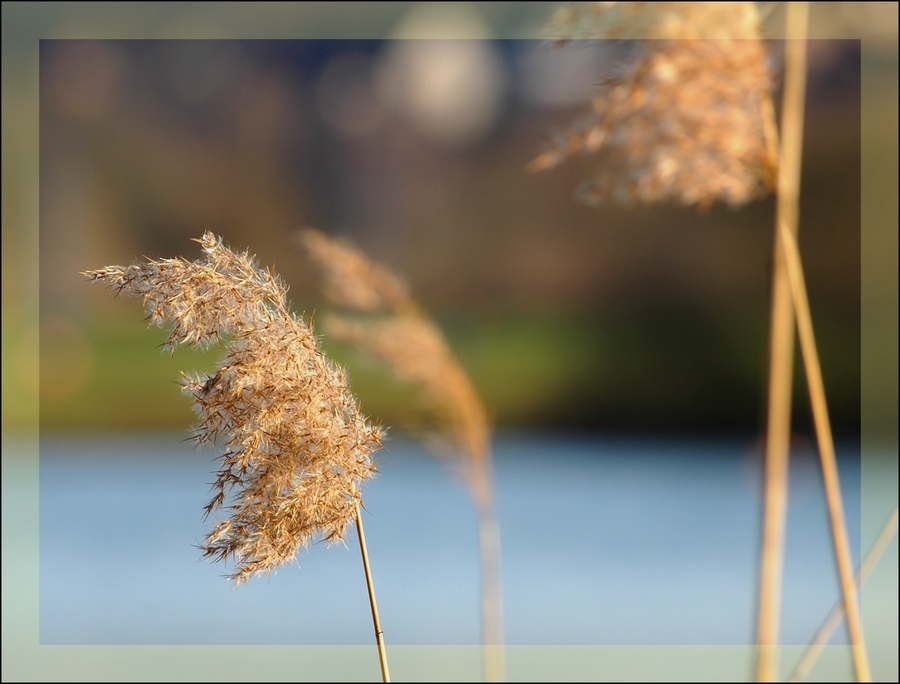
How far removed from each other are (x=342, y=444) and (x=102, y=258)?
2821 millimetres

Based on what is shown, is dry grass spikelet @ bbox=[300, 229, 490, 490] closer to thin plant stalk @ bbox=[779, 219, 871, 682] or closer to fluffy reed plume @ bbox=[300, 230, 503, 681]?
fluffy reed plume @ bbox=[300, 230, 503, 681]

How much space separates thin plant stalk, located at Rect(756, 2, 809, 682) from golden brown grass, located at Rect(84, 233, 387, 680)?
37cm

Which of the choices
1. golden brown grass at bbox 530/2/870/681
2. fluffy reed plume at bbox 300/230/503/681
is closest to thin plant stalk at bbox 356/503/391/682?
golden brown grass at bbox 530/2/870/681

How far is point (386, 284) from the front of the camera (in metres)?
1.01

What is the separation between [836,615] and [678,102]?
492mm

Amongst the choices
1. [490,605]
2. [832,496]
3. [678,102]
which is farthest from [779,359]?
[490,605]

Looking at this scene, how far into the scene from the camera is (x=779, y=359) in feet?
2.53

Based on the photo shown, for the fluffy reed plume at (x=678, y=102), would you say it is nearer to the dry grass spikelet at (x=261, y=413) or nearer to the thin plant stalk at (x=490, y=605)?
the dry grass spikelet at (x=261, y=413)

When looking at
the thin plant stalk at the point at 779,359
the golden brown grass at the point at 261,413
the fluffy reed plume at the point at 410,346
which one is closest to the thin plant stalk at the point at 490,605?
the fluffy reed plume at the point at 410,346

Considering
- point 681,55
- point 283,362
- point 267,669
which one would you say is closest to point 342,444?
point 283,362

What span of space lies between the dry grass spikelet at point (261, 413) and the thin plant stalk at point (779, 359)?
40cm

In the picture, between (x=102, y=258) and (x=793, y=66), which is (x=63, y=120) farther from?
(x=793, y=66)

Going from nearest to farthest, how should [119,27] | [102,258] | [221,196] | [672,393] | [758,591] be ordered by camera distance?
1. [758,591]
2. [119,27]
3. [102,258]
4. [221,196]
5. [672,393]

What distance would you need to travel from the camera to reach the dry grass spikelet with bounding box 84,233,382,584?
0.58 meters
